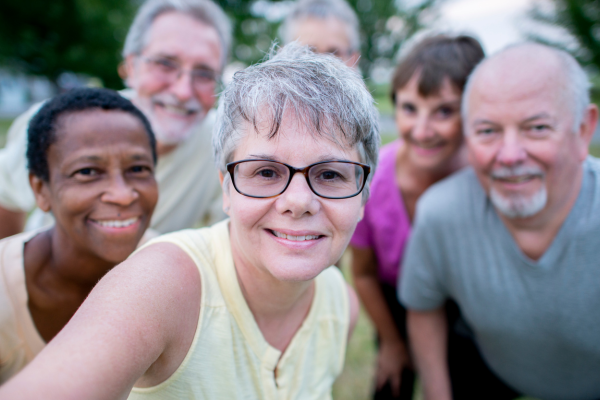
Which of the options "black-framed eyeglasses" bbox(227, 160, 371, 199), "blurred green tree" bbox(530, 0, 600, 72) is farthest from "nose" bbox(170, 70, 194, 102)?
"blurred green tree" bbox(530, 0, 600, 72)

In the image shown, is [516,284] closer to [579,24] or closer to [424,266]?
[424,266]

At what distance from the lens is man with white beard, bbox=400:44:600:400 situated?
2.11 m

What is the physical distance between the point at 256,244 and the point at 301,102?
522 mm

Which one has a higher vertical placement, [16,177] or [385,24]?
[385,24]

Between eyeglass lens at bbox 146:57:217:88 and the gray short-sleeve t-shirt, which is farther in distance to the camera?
eyeglass lens at bbox 146:57:217:88

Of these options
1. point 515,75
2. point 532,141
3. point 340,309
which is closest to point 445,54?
point 515,75

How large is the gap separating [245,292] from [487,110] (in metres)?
1.57

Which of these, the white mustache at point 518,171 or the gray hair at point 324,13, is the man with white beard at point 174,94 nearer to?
the gray hair at point 324,13

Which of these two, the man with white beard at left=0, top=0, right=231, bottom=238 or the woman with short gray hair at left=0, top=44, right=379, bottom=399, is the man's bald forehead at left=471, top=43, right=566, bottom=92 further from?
the man with white beard at left=0, top=0, right=231, bottom=238

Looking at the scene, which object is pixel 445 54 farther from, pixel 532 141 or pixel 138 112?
pixel 138 112

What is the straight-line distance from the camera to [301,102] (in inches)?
54.7

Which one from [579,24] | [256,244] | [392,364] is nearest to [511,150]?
[256,244]

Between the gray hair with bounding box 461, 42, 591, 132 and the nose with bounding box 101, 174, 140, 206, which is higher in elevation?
the gray hair with bounding box 461, 42, 591, 132

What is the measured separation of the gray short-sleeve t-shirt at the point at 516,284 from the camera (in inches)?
84.4
